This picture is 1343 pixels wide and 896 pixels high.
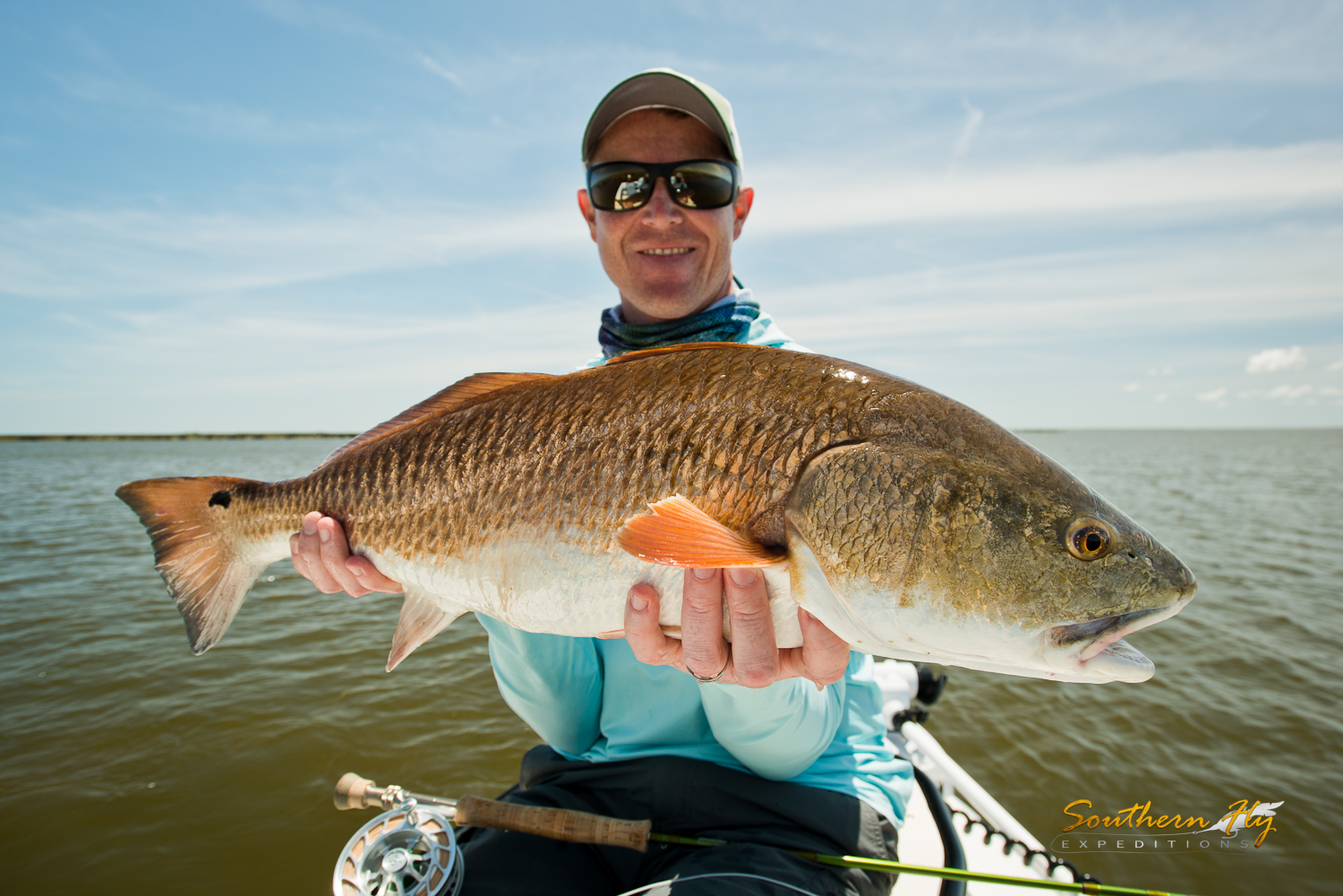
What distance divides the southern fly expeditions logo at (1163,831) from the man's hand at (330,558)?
6220mm

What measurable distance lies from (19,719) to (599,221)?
925 cm

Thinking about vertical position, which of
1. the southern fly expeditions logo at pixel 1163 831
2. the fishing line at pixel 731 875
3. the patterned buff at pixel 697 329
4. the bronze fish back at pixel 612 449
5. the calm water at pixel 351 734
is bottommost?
the southern fly expeditions logo at pixel 1163 831

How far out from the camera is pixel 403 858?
2.59 m

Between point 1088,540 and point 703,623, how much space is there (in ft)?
3.43

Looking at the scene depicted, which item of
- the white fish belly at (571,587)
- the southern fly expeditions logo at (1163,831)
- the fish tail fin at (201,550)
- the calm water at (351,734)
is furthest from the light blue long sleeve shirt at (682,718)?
the southern fly expeditions logo at (1163,831)

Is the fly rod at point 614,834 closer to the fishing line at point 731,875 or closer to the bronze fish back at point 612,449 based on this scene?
the fishing line at point 731,875

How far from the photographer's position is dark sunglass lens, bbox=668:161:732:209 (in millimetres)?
3131

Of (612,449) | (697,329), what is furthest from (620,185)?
(612,449)

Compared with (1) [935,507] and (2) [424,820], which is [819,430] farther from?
(2) [424,820]

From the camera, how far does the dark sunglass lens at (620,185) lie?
3.15m

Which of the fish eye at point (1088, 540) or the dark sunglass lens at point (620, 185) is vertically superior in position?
the dark sunglass lens at point (620, 185)

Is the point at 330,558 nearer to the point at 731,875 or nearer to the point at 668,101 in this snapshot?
the point at 731,875

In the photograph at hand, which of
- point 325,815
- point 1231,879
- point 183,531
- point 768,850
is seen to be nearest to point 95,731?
point 325,815

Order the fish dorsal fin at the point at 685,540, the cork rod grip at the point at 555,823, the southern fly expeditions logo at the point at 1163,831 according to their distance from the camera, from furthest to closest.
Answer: the southern fly expeditions logo at the point at 1163,831 < the cork rod grip at the point at 555,823 < the fish dorsal fin at the point at 685,540
